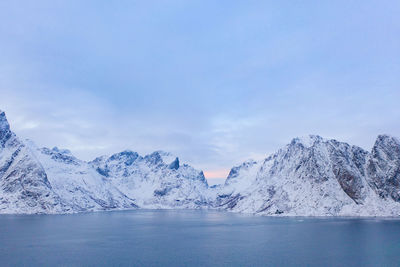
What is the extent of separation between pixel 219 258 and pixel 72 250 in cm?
4046

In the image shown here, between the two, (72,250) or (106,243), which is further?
(106,243)

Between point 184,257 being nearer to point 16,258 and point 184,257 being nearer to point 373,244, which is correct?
point 16,258

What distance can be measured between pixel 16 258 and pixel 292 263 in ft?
205

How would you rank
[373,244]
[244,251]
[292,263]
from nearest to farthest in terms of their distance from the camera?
[292,263] → [244,251] → [373,244]

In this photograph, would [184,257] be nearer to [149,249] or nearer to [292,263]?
[149,249]

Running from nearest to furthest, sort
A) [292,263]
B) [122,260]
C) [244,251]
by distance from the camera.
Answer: [292,263], [122,260], [244,251]

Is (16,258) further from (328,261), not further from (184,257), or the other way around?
(328,261)

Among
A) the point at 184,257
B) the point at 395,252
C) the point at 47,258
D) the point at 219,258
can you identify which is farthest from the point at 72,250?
the point at 395,252

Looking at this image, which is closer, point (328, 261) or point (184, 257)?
point (328, 261)

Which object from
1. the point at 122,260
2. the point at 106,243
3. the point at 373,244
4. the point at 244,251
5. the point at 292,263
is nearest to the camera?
the point at 292,263

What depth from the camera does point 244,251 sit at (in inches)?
3504

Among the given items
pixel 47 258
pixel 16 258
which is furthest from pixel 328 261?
pixel 16 258

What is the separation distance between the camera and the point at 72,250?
90.4m

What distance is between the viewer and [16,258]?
77.2 metres
